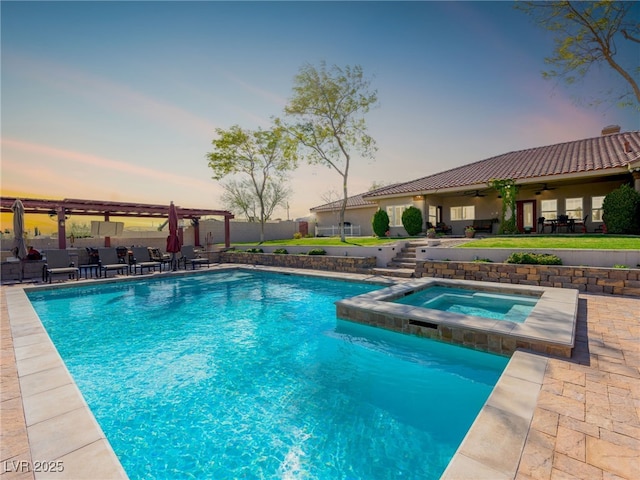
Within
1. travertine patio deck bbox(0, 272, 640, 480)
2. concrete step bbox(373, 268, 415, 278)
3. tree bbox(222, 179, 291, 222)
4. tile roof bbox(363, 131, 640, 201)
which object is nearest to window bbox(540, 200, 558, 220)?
tile roof bbox(363, 131, 640, 201)

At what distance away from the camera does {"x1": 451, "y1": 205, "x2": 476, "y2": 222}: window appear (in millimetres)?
19464

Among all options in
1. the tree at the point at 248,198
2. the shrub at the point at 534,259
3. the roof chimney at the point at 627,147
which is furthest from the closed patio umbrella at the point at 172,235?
the tree at the point at 248,198

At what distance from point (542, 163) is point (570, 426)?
1867 centimetres

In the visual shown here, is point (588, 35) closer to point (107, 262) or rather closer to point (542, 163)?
point (542, 163)

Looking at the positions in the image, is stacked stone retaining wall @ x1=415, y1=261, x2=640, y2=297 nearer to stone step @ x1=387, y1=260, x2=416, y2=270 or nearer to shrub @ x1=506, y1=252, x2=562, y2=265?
shrub @ x1=506, y1=252, x2=562, y2=265

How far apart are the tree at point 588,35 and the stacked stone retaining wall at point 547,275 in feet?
31.5

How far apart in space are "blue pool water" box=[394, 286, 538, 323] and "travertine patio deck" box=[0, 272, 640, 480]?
8.84ft

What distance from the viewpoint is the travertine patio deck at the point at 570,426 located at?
2279 millimetres

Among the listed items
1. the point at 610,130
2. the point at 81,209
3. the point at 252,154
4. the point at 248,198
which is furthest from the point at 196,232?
the point at 610,130

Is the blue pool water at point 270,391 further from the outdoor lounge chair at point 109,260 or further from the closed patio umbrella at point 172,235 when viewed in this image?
the closed patio umbrella at point 172,235

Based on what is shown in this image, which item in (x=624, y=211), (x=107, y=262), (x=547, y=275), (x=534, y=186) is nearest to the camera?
(x=547, y=275)

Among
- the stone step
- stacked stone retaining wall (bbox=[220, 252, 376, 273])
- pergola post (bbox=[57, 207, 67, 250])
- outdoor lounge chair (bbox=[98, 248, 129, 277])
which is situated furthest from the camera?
pergola post (bbox=[57, 207, 67, 250])

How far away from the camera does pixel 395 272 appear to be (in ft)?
40.1

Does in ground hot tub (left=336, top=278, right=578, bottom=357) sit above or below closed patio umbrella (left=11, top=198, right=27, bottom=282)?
below
